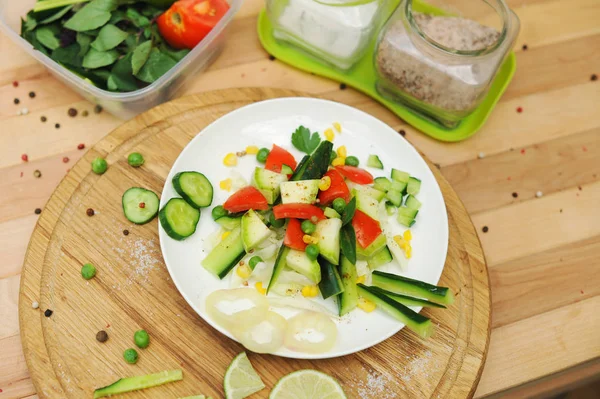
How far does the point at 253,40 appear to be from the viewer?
3.24 m

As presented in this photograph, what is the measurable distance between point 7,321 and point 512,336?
2.39 m

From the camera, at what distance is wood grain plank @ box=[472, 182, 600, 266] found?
2.80 m

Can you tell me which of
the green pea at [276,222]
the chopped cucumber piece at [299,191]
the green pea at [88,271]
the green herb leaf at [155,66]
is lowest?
the green pea at [88,271]

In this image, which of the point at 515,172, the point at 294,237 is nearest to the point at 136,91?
the point at 294,237

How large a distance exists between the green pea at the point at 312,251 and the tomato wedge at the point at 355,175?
464 millimetres

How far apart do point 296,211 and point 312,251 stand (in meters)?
0.20

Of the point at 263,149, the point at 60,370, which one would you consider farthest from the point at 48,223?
the point at 263,149

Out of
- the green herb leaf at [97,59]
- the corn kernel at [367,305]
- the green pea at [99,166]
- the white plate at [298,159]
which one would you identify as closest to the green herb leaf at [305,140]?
the white plate at [298,159]

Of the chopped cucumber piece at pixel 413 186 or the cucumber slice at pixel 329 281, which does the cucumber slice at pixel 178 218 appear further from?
the chopped cucumber piece at pixel 413 186

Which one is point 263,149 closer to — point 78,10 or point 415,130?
point 415,130

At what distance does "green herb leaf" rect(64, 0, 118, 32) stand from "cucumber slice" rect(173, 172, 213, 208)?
1.04 metres

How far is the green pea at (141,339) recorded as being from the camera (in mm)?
2254

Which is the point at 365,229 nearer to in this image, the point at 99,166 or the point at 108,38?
the point at 99,166

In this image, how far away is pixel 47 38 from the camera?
285 centimetres
